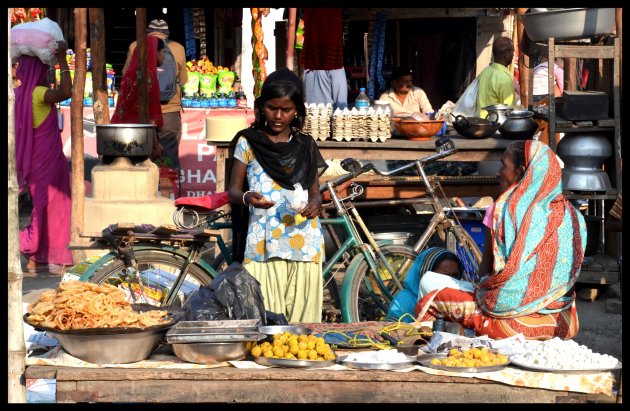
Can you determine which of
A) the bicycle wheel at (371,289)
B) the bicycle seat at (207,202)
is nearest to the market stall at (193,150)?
the bicycle wheel at (371,289)

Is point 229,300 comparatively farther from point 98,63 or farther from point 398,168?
point 98,63

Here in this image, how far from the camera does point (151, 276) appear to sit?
232 inches

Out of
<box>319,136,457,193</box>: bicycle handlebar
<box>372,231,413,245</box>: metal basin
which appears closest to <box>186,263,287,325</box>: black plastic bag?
<box>319,136,457,193</box>: bicycle handlebar

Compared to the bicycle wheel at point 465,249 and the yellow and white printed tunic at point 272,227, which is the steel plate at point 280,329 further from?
the bicycle wheel at point 465,249

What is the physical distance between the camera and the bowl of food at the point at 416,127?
7727mm

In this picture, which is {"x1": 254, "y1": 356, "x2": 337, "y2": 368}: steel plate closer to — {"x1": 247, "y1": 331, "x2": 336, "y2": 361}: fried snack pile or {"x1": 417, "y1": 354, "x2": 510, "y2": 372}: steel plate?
{"x1": 247, "y1": 331, "x2": 336, "y2": 361}: fried snack pile

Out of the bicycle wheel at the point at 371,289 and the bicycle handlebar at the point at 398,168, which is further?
the bicycle handlebar at the point at 398,168

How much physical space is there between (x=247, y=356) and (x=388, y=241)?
90.4 inches

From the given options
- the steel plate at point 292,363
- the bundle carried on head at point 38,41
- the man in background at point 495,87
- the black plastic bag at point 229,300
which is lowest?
the steel plate at point 292,363

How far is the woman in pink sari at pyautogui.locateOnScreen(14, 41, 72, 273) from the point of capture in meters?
7.96

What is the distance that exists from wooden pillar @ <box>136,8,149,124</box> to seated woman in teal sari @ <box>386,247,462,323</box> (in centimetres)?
349

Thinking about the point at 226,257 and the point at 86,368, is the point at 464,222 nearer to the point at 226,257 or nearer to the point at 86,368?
the point at 226,257

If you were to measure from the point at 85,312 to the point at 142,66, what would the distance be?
4.92 metres

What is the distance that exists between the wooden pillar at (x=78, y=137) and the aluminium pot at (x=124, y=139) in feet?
1.16
